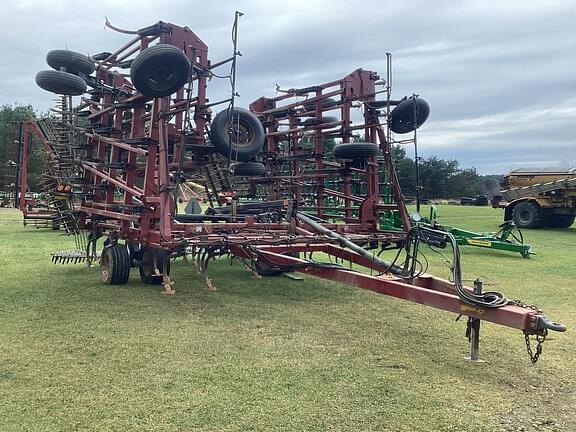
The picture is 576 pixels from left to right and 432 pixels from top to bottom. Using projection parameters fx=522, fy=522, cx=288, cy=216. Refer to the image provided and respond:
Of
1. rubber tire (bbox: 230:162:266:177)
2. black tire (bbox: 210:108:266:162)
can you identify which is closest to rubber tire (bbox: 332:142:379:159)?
black tire (bbox: 210:108:266:162)

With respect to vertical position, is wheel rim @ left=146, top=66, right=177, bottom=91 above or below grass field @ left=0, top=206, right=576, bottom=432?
above

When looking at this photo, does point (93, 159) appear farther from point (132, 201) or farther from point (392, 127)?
point (392, 127)

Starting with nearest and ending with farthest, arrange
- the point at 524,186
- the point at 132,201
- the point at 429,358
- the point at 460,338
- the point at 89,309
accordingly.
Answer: the point at 429,358, the point at 460,338, the point at 89,309, the point at 132,201, the point at 524,186

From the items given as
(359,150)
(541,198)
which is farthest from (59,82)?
(541,198)

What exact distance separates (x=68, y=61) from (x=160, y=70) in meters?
2.14

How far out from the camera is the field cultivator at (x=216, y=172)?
5.57 m

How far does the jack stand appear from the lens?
379 cm

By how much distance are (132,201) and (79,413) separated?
4363 millimetres

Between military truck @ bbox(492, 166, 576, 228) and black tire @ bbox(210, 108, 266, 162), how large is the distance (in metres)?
13.4

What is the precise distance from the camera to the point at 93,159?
8.05 metres

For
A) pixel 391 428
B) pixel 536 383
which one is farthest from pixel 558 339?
pixel 391 428

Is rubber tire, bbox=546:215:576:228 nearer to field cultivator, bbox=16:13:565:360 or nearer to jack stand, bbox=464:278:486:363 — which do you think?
field cultivator, bbox=16:13:565:360

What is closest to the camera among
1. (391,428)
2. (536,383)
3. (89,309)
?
(391,428)

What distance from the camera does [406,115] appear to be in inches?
311
